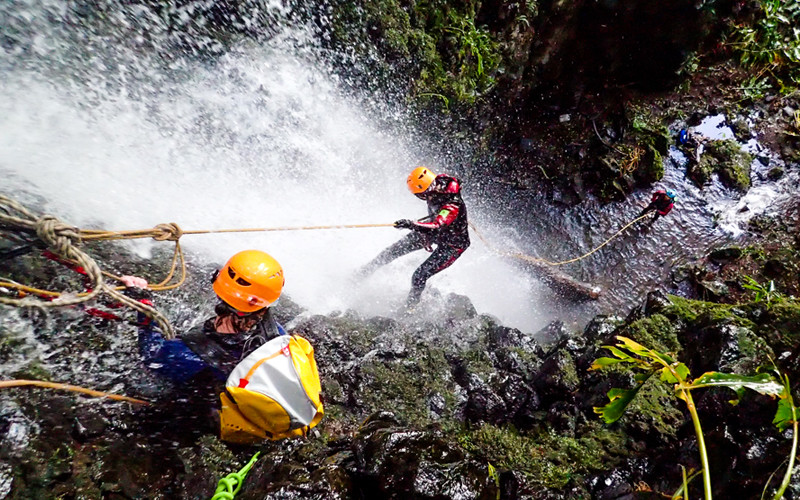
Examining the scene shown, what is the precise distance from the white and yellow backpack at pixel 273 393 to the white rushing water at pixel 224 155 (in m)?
3.01

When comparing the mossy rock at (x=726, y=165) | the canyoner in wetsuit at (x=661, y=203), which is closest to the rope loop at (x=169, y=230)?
the canyoner in wetsuit at (x=661, y=203)

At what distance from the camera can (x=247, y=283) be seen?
274cm

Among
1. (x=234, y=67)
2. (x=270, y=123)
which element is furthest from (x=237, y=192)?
(x=234, y=67)

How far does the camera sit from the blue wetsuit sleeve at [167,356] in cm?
290

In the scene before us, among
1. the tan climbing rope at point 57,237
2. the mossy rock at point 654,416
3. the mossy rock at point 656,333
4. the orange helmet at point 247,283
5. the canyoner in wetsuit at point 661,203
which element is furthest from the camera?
the canyoner in wetsuit at point 661,203

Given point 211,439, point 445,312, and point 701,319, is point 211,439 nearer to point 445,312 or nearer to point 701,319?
point 445,312

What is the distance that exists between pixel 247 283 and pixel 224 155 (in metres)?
4.70

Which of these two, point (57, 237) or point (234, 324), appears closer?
point (57, 237)

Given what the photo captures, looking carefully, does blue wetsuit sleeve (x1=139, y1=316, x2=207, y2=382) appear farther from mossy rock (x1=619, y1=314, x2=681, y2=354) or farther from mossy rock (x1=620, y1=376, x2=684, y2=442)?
mossy rock (x1=619, y1=314, x2=681, y2=354)

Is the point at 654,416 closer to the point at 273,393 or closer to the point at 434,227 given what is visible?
the point at 273,393

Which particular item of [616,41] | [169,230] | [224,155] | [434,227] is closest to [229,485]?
[169,230]

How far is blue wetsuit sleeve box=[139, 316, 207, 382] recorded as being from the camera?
114 inches

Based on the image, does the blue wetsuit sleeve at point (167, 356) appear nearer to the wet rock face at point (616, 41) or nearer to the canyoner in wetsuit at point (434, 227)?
the canyoner in wetsuit at point (434, 227)

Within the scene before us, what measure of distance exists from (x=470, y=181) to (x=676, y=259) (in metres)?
4.78
